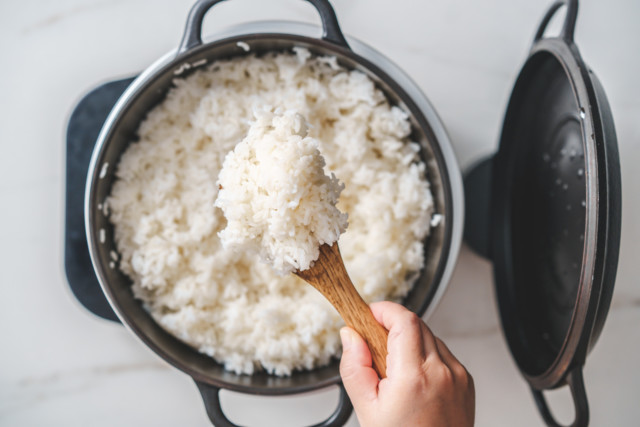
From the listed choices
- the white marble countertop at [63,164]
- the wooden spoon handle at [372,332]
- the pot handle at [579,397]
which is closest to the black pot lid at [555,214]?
the pot handle at [579,397]

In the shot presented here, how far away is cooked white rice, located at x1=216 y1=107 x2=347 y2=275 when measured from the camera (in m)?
0.85

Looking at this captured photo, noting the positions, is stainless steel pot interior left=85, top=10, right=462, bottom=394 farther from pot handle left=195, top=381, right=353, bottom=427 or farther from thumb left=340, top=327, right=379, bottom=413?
thumb left=340, top=327, right=379, bottom=413

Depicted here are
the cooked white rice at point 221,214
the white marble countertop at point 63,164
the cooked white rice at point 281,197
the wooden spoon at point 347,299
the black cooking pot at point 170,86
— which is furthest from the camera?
the white marble countertop at point 63,164

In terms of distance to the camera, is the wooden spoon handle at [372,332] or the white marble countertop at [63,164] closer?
the wooden spoon handle at [372,332]

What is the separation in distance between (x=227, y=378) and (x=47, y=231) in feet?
2.32

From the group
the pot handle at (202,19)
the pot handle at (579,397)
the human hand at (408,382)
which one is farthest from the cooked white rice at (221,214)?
the pot handle at (579,397)

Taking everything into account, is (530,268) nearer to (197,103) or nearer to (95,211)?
(197,103)

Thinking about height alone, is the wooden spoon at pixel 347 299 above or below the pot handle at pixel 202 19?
below

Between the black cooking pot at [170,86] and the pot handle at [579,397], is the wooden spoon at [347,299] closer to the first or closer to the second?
the black cooking pot at [170,86]

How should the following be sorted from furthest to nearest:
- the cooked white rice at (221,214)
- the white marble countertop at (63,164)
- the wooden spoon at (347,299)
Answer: the white marble countertop at (63,164) → the cooked white rice at (221,214) → the wooden spoon at (347,299)

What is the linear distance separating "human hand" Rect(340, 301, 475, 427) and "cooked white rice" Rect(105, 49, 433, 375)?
239 millimetres

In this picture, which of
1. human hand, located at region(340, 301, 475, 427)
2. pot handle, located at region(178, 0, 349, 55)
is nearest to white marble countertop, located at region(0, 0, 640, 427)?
pot handle, located at region(178, 0, 349, 55)

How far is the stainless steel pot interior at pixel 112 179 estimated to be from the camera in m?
1.08

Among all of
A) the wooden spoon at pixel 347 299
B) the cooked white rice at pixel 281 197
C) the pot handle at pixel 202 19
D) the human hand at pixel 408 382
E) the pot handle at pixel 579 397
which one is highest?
the pot handle at pixel 202 19
